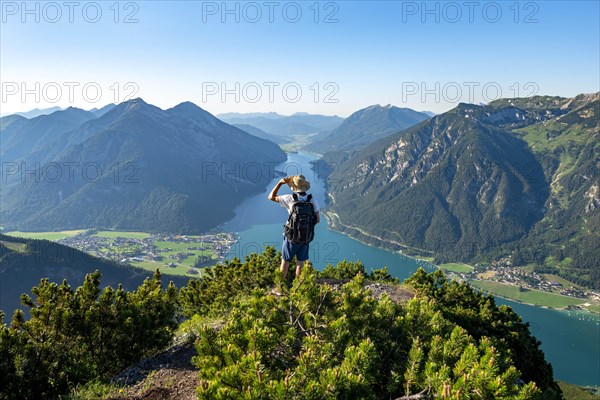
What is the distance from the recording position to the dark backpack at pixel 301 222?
10961 mm

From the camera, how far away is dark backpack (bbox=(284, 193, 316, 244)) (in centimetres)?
1096

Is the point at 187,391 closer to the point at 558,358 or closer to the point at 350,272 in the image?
the point at 350,272

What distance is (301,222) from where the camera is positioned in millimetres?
11102

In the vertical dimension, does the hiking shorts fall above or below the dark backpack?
below

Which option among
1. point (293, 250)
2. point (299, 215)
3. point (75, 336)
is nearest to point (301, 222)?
point (299, 215)

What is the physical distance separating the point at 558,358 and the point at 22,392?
156 meters

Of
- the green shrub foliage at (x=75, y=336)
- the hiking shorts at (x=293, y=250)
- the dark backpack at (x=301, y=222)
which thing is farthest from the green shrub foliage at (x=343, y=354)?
the green shrub foliage at (x=75, y=336)

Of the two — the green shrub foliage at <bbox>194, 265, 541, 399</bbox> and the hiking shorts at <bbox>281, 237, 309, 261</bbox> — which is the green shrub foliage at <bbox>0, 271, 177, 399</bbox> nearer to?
the hiking shorts at <bbox>281, 237, 309, 261</bbox>

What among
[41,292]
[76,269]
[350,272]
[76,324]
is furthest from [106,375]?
[76,269]

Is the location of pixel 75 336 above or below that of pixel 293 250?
below

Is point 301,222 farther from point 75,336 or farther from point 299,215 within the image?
point 75,336

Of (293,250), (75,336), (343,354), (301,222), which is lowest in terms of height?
(75,336)

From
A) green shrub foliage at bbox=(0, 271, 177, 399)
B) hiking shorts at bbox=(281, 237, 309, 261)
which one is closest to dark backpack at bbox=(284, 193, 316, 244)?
hiking shorts at bbox=(281, 237, 309, 261)

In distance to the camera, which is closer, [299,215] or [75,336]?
[299,215]
